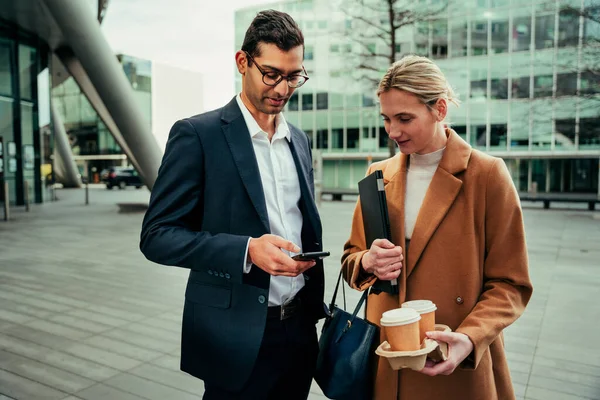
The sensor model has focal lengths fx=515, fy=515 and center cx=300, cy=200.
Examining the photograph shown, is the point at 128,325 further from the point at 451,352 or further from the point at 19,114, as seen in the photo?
the point at 19,114

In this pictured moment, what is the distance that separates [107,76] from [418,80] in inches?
613

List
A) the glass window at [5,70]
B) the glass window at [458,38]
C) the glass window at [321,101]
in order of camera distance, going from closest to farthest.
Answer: the glass window at [5,70], the glass window at [458,38], the glass window at [321,101]

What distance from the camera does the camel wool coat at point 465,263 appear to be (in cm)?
180

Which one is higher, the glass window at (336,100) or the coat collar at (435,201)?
the glass window at (336,100)

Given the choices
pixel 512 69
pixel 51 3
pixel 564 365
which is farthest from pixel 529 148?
pixel 564 365

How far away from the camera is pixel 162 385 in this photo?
4.14 m

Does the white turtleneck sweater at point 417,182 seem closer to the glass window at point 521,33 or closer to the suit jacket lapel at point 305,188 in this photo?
the suit jacket lapel at point 305,188

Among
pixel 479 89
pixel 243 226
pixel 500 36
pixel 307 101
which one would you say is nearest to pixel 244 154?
pixel 243 226

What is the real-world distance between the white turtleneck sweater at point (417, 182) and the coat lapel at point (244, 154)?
1.79 feet

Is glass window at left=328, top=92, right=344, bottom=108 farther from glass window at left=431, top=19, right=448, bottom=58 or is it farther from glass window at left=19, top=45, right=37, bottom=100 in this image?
glass window at left=19, top=45, right=37, bottom=100

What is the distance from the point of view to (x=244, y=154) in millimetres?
1945

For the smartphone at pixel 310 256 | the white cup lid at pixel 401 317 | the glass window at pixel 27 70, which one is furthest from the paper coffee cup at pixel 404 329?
the glass window at pixel 27 70

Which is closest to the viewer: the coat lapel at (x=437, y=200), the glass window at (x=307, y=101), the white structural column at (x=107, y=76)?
the coat lapel at (x=437, y=200)

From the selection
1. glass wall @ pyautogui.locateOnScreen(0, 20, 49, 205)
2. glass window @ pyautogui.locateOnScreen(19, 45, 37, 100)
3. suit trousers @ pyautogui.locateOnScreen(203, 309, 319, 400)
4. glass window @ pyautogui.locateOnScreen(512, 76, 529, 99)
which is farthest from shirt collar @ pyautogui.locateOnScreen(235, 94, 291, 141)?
glass window @ pyautogui.locateOnScreen(512, 76, 529, 99)
